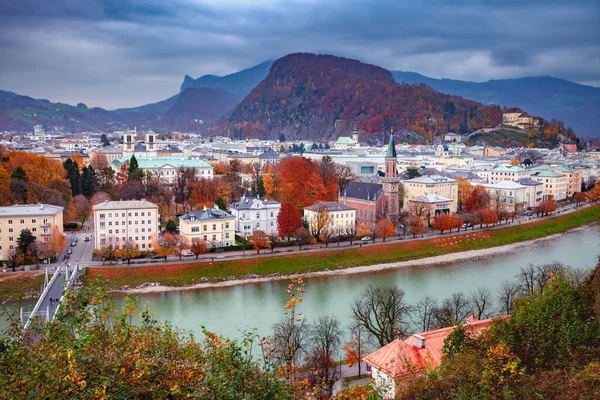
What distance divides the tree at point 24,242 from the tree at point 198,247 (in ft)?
13.9

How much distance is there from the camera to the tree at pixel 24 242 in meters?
15.5

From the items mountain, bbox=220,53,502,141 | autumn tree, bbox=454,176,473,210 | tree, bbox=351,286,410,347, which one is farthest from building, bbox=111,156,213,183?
mountain, bbox=220,53,502,141

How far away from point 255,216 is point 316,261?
3264 mm

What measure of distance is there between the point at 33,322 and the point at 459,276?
44.1 ft

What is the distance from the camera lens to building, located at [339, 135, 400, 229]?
2238cm

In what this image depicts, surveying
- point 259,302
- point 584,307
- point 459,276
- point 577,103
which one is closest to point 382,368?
point 584,307

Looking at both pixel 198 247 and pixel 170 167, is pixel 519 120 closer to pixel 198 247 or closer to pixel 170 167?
pixel 170 167

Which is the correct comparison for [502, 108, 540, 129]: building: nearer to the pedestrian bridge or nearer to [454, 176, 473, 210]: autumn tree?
[454, 176, 473, 210]: autumn tree

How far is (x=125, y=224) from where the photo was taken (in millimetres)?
16734

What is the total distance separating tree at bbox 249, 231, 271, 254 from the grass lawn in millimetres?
706

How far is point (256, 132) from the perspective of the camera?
264 feet

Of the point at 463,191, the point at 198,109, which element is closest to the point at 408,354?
the point at 463,191

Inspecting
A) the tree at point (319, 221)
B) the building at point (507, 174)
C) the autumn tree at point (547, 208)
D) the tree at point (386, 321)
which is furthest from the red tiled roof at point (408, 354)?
the building at point (507, 174)

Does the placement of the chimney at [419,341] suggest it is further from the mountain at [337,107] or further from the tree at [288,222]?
the mountain at [337,107]
